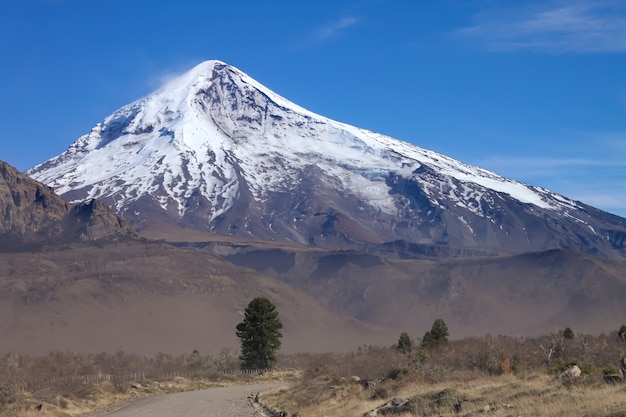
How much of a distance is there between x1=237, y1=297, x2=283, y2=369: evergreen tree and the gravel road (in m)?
29.4

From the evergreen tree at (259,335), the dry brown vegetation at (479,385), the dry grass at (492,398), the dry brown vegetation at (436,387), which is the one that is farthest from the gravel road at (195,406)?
the evergreen tree at (259,335)

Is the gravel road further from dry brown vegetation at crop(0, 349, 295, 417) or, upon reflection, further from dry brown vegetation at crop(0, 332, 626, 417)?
dry brown vegetation at crop(0, 349, 295, 417)

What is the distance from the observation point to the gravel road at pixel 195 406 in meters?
41.8

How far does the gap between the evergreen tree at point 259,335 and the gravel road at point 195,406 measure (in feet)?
96.3

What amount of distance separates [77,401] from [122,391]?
32.3 ft

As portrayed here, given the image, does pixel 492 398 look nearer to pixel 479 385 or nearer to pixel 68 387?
pixel 479 385

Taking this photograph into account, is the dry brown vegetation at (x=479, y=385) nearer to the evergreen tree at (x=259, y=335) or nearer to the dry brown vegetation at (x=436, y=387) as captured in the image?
the dry brown vegetation at (x=436, y=387)

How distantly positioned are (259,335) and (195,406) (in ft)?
138

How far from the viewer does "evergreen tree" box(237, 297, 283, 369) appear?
87.6 metres

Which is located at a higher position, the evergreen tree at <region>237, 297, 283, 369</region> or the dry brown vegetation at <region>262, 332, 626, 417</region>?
the evergreen tree at <region>237, 297, 283, 369</region>

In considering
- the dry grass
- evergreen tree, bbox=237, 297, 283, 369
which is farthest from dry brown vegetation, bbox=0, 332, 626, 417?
evergreen tree, bbox=237, 297, 283, 369

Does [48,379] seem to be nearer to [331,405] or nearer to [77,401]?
[77,401]

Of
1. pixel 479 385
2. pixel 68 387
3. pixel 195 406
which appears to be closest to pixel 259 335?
pixel 68 387

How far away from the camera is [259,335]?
290 ft
